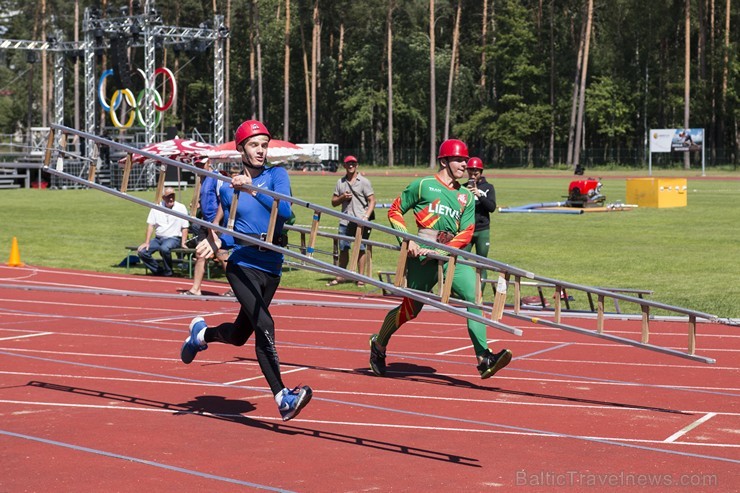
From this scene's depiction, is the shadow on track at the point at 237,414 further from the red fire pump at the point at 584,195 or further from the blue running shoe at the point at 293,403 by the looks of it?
the red fire pump at the point at 584,195

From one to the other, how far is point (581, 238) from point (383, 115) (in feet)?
238

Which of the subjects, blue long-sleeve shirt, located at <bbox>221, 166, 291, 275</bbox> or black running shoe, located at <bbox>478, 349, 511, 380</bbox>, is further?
black running shoe, located at <bbox>478, 349, 511, 380</bbox>

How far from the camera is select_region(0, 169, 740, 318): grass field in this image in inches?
703

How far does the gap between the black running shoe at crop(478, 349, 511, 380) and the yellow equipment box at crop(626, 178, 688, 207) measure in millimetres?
29426

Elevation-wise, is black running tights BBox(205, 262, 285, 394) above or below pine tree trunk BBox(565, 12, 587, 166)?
below

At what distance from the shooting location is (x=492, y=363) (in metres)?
9.12

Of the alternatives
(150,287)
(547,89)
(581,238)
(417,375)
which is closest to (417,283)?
(417,375)

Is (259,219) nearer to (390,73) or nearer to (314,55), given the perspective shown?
(390,73)

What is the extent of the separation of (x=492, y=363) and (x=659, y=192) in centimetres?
2953

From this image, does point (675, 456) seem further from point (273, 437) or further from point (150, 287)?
point (150, 287)

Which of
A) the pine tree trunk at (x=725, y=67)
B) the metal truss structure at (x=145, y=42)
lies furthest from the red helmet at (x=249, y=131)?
the pine tree trunk at (x=725, y=67)

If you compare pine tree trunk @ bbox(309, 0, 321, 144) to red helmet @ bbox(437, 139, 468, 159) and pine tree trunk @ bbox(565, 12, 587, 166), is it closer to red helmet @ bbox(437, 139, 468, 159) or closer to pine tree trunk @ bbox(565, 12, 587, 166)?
pine tree trunk @ bbox(565, 12, 587, 166)

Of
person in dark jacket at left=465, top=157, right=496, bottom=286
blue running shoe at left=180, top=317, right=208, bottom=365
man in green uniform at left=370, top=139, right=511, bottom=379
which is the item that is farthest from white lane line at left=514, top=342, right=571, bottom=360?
blue running shoe at left=180, top=317, right=208, bottom=365

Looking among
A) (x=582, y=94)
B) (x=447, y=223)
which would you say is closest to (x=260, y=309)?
(x=447, y=223)
